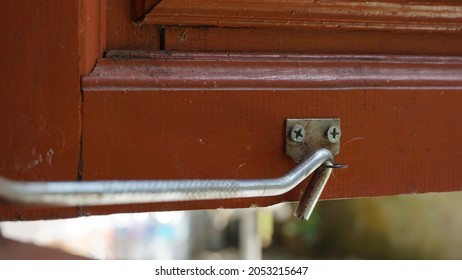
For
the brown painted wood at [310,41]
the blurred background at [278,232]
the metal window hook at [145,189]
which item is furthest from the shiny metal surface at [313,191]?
the blurred background at [278,232]

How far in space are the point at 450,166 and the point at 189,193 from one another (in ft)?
1.09

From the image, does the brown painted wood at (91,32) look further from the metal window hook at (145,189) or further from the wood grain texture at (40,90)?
the metal window hook at (145,189)

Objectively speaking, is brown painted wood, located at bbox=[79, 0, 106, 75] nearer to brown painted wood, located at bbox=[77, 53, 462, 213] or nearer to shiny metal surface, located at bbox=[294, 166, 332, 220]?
brown painted wood, located at bbox=[77, 53, 462, 213]

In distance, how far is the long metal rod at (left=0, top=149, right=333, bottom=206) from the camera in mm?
347

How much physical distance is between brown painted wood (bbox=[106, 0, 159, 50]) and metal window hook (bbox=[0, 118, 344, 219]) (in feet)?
0.54

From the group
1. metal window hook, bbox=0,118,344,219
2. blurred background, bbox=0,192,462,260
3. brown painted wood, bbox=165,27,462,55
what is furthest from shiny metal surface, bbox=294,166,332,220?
blurred background, bbox=0,192,462,260

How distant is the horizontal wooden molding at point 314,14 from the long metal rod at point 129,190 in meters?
0.16

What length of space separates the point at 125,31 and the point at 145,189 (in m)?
0.18

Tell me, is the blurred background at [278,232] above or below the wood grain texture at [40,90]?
below

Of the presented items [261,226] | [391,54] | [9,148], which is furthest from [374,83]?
[261,226]

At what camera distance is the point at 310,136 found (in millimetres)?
538

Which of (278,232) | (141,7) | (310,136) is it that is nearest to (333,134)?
(310,136)

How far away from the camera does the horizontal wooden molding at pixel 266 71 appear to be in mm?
489

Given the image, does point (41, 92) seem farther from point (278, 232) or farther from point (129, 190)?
point (278, 232)
